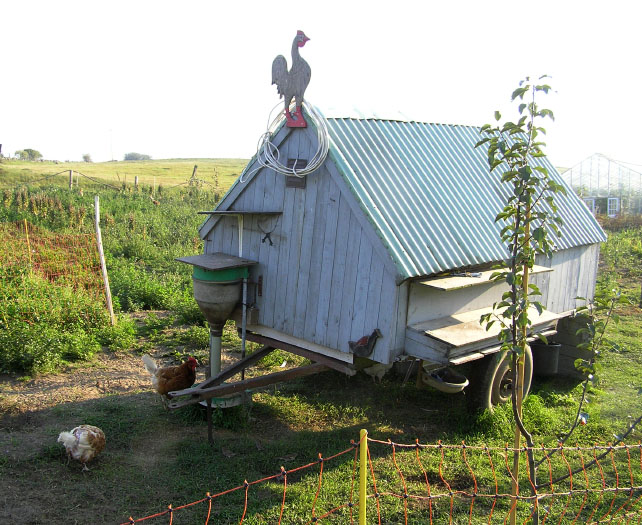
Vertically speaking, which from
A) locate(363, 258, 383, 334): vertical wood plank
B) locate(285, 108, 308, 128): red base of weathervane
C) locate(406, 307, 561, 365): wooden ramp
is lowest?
locate(406, 307, 561, 365): wooden ramp

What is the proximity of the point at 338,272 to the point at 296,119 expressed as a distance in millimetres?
1546

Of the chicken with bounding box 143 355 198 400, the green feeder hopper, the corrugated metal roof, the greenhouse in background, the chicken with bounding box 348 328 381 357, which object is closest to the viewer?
the chicken with bounding box 348 328 381 357

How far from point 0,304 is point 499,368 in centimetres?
677

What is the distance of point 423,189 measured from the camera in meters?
6.29

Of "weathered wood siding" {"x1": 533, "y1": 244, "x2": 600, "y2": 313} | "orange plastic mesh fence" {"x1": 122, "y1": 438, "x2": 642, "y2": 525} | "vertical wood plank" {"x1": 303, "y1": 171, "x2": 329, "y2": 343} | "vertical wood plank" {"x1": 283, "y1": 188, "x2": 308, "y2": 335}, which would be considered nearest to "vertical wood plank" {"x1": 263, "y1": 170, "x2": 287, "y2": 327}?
"vertical wood plank" {"x1": 283, "y1": 188, "x2": 308, "y2": 335}

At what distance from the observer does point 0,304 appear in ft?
28.1

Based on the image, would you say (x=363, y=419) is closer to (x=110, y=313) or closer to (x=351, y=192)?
(x=351, y=192)

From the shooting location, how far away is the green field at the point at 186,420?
5.17 meters

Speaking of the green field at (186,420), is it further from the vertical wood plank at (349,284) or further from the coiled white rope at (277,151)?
the coiled white rope at (277,151)

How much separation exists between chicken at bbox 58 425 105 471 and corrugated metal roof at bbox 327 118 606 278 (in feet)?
10.3

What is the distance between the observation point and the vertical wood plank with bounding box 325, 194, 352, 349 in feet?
18.5

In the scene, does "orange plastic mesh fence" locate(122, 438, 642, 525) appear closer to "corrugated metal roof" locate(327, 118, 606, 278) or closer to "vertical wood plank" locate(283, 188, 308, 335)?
"vertical wood plank" locate(283, 188, 308, 335)

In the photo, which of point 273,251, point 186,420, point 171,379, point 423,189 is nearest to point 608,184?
point 423,189

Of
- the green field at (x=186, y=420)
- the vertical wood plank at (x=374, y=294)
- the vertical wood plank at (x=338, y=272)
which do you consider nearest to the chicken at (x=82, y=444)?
the green field at (x=186, y=420)
